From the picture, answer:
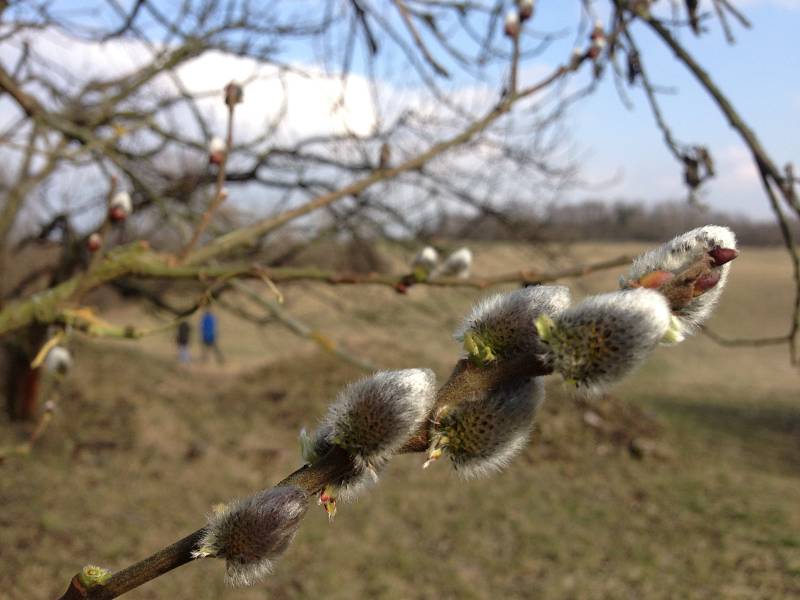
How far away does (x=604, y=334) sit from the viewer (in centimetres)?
61

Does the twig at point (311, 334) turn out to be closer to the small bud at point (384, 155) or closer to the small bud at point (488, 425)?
the small bud at point (384, 155)

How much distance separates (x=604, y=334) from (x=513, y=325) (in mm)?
100

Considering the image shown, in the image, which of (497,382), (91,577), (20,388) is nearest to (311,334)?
(91,577)

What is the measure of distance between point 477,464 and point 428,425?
0.23 feet

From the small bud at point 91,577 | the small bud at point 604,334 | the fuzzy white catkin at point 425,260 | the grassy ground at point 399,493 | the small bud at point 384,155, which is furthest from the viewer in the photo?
the grassy ground at point 399,493

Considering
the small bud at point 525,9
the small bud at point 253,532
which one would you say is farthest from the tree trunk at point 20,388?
the small bud at point 253,532

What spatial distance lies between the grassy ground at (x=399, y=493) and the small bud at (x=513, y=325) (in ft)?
7.31

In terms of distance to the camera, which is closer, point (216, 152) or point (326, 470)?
point (326, 470)

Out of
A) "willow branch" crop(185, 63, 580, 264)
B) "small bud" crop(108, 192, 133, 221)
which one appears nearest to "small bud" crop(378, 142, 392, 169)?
"willow branch" crop(185, 63, 580, 264)

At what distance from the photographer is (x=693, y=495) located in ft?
24.5

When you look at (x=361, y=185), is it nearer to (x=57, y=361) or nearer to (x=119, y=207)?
(x=119, y=207)

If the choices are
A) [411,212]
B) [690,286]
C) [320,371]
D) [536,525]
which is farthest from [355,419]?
[320,371]

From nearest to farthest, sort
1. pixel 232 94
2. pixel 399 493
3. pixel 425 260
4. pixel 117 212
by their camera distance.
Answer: pixel 232 94, pixel 425 260, pixel 117 212, pixel 399 493

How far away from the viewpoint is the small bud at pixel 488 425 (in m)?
0.69
